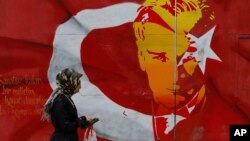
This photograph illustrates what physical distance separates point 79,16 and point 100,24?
262 millimetres

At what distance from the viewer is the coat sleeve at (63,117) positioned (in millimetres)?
5039

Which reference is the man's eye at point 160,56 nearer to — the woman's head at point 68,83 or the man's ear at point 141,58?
the man's ear at point 141,58

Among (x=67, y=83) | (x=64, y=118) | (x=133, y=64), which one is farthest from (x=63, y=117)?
(x=133, y=64)

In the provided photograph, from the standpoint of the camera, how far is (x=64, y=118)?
505cm

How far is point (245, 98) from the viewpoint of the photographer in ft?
22.1

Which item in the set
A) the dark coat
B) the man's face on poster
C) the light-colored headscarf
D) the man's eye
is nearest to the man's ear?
the man's face on poster

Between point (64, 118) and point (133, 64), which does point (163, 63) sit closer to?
point (133, 64)

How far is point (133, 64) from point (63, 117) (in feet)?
6.33

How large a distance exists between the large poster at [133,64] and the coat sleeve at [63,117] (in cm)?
173

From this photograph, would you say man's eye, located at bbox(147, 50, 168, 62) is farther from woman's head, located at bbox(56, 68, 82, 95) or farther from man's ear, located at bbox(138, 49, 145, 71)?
woman's head, located at bbox(56, 68, 82, 95)

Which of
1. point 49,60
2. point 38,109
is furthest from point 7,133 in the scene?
point 49,60

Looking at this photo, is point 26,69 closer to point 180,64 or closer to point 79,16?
point 79,16

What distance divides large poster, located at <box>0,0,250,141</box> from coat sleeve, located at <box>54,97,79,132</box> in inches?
68.0

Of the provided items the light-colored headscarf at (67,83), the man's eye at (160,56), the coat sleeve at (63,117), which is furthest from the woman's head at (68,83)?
the man's eye at (160,56)
